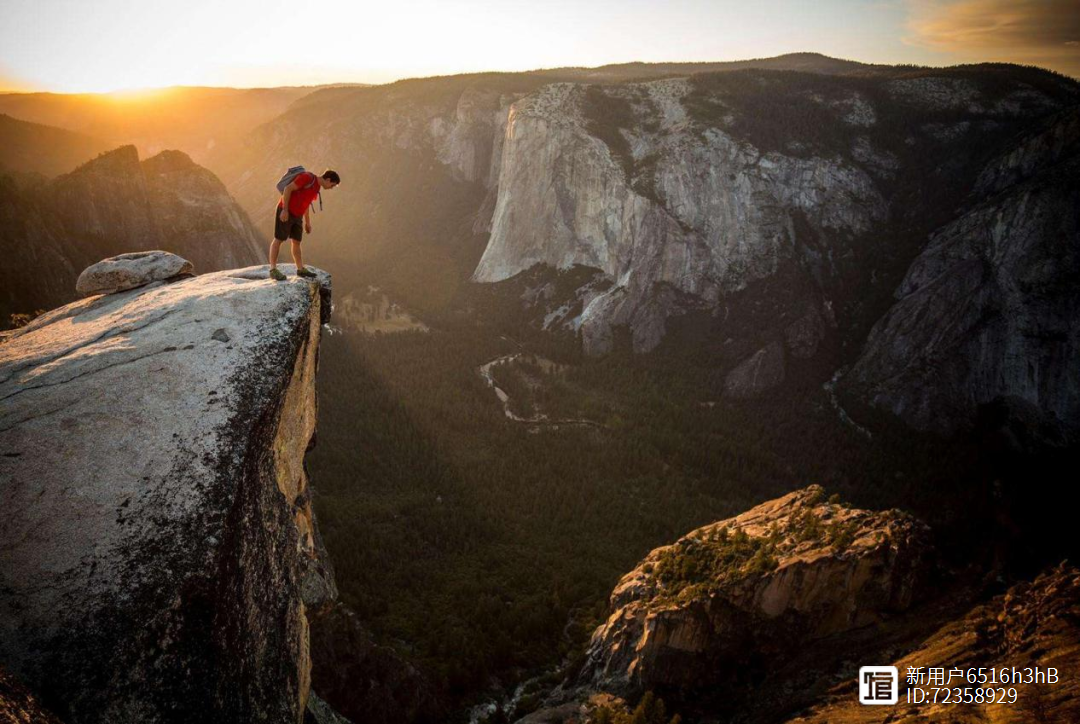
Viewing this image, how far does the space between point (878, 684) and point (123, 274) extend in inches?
1011

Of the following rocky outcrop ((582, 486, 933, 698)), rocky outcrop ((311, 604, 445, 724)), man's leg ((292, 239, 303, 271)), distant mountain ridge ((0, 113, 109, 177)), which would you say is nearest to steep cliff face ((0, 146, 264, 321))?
rocky outcrop ((311, 604, 445, 724))

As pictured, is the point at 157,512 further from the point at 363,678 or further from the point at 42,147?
the point at 42,147

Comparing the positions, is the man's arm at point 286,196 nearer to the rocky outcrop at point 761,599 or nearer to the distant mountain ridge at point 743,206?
the rocky outcrop at point 761,599

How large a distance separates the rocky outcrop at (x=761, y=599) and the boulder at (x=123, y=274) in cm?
2224

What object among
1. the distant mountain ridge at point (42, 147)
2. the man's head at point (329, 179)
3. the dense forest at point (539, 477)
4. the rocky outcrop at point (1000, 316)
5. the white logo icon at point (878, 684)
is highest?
the distant mountain ridge at point (42, 147)

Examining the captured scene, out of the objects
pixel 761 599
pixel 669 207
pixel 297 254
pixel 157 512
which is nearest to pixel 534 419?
pixel 761 599

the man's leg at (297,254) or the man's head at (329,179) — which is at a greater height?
the man's head at (329,179)

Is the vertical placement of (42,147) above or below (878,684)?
above

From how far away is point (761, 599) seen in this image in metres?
22.1

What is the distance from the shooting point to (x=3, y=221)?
147 ft

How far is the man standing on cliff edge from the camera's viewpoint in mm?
15000

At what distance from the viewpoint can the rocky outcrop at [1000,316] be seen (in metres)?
49.2

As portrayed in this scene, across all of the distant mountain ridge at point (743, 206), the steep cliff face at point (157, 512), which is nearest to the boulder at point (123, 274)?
the steep cliff face at point (157, 512)

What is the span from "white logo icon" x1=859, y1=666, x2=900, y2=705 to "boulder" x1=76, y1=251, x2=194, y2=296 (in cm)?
2453
